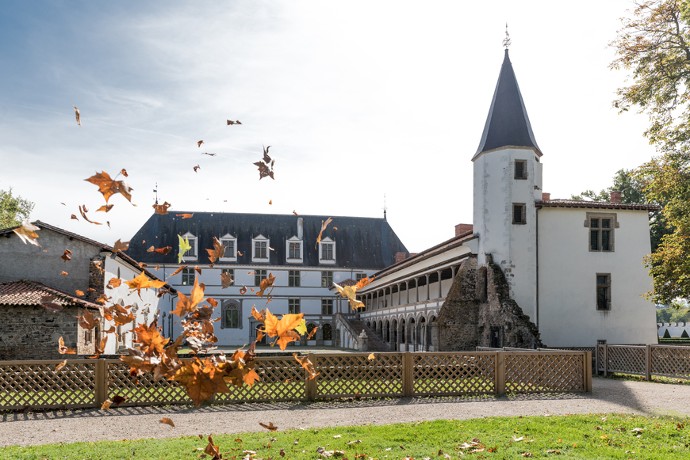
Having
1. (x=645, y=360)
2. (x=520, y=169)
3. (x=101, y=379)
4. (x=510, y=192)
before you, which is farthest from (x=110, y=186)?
(x=520, y=169)

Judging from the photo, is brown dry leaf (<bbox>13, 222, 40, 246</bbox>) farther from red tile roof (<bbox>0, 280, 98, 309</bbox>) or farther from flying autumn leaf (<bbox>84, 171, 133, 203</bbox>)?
red tile roof (<bbox>0, 280, 98, 309</bbox>)

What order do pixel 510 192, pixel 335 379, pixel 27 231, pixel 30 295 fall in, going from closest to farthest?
pixel 27 231 < pixel 335 379 < pixel 30 295 < pixel 510 192

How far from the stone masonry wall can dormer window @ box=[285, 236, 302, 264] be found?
2790cm

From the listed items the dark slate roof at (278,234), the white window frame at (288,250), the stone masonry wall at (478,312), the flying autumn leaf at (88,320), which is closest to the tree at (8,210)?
the dark slate roof at (278,234)

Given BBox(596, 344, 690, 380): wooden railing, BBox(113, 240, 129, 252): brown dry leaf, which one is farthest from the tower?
BBox(113, 240, 129, 252): brown dry leaf

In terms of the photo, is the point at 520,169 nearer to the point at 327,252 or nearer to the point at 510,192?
the point at 510,192

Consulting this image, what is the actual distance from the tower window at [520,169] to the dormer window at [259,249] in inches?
1174

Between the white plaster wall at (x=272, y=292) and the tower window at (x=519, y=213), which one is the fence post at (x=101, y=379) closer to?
the tower window at (x=519, y=213)

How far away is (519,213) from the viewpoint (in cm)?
2605

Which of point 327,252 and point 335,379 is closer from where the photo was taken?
point 335,379

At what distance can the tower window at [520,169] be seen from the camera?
2644cm

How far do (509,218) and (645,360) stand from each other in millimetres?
8421

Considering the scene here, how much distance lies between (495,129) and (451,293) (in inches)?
310

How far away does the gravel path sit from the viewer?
393 inches
